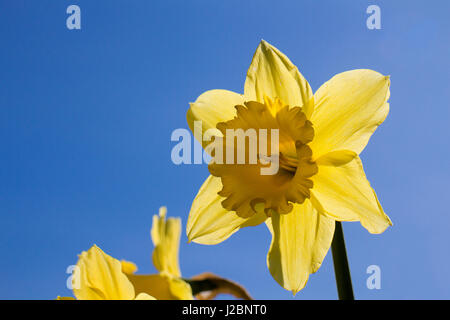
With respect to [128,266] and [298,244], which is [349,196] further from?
[128,266]

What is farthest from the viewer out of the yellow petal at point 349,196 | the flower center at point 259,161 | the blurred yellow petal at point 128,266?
the blurred yellow petal at point 128,266

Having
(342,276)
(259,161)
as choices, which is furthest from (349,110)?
(342,276)

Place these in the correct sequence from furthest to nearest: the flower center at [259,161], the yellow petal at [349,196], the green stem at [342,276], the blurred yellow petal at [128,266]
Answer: the blurred yellow petal at [128,266], the flower center at [259,161], the yellow petal at [349,196], the green stem at [342,276]

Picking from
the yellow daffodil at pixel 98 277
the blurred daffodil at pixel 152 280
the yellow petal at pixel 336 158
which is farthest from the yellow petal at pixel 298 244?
the yellow daffodil at pixel 98 277

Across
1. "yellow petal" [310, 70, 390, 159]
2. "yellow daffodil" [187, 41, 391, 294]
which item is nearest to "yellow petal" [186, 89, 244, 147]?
"yellow daffodil" [187, 41, 391, 294]

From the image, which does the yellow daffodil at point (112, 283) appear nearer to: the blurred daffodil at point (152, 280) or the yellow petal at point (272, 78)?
the blurred daffodil at point (152, 280)
